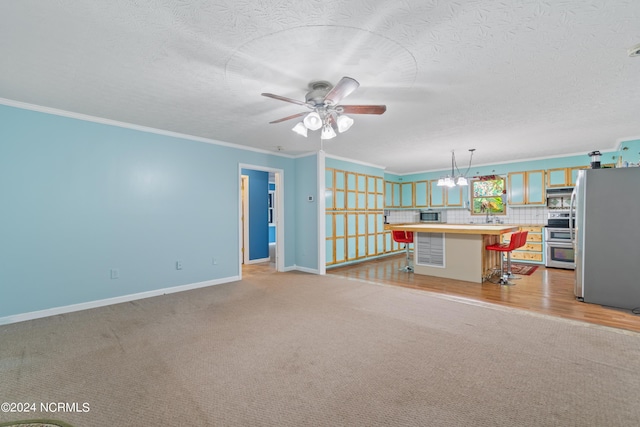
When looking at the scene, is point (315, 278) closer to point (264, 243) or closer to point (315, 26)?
point (264, 243)

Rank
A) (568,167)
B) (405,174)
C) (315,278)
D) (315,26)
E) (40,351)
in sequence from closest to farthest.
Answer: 1. (315,26)
2. (40,351)
3. (315,278)
4. (568,167)
5. (405,174)

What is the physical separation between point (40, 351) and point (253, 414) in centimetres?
219

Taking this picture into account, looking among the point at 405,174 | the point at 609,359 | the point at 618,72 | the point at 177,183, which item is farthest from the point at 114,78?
the point at 405,174

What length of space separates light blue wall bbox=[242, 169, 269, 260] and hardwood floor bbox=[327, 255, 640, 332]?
85.8 inches

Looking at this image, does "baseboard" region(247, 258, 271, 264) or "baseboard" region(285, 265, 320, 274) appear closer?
"baseboard" region(285, 265, 320, 274)

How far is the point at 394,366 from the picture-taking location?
2189 mm

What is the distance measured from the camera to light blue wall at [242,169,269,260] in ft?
22.8

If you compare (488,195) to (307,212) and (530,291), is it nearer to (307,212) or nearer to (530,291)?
(530,291)

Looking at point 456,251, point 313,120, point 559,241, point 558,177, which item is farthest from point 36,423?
point 558,177

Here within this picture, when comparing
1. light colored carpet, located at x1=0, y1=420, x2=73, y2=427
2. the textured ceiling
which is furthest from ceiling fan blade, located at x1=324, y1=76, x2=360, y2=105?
light colored carpet, located at x1=0, y1=420, x2=73, y2=427

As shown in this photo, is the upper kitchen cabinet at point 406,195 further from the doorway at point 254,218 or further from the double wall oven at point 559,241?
the doorway at point 254,218

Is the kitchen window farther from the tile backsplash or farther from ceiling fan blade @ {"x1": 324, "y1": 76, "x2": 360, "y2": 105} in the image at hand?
ceiling fan blade @ {"x1": 324, "y1": 76, "x2": 360, "y2": 105}

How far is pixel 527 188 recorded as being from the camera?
6578mm

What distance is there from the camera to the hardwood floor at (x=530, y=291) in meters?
3.23
